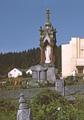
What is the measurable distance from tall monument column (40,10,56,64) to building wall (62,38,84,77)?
2220 centimetres

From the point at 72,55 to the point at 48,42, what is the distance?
23975 millimetres

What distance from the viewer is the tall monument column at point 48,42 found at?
137ft

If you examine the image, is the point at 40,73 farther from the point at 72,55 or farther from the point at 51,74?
the point at 72,55

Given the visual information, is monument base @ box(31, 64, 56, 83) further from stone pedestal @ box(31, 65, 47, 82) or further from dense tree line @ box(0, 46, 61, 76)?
dense tree line @ box(0, 46, 61, 76)

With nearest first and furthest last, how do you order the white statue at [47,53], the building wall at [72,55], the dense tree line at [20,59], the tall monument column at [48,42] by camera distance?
the tall monument column at [48,42] → the white statue at [47,53] → the building wall at [72,55] → the dense tree line at [20,59]

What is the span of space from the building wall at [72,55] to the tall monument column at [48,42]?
874 inches

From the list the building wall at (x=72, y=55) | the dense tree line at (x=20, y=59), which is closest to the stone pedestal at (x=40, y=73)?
the building wall at (x=72, y=55)

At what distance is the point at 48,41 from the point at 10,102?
1542 centimetres

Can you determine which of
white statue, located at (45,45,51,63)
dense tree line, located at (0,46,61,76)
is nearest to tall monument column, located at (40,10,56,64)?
white statue, located at (45,45,51,63)

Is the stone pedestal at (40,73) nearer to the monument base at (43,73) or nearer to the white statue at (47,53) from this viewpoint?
the monument base at (43,73)

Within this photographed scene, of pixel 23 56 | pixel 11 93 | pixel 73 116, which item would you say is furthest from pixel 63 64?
pixel 23 56

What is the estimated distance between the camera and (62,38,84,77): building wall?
64.7 meters

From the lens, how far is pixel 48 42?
41.8 metres

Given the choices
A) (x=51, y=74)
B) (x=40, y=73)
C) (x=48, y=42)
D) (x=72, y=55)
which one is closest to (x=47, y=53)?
(x=48, y=42)
